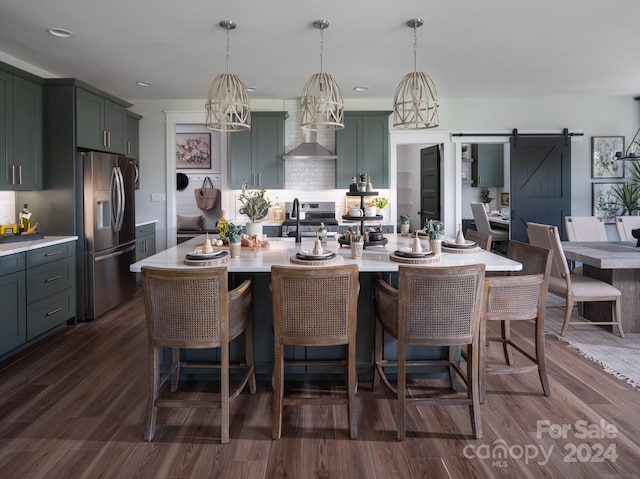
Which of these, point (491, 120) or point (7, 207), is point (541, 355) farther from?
point (7, 207)

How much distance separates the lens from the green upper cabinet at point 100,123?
463cm

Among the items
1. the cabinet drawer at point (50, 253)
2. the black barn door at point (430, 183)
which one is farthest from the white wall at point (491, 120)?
the cabinet drawer at point (50, 253)

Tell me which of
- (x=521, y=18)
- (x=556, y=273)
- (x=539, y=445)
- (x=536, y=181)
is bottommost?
(x=539, y=445)

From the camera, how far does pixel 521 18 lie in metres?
3.68

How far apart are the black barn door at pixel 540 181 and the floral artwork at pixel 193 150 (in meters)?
5.40

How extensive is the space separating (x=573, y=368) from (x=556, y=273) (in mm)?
1220

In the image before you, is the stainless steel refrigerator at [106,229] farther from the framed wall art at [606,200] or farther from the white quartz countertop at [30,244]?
the framed wall art at [606,200]

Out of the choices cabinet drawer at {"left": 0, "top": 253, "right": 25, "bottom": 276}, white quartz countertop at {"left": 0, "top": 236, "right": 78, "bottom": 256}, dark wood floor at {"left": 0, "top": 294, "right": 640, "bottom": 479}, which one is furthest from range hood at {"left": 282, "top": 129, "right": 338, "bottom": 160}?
dark wood floor at {"left": 0, "top": 294, "right": 640, "bottom": 479}

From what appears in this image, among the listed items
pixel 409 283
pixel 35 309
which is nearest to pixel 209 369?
pixel 409 283

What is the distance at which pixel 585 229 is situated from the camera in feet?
17.2

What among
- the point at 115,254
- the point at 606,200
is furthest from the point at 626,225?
the point at 115,254

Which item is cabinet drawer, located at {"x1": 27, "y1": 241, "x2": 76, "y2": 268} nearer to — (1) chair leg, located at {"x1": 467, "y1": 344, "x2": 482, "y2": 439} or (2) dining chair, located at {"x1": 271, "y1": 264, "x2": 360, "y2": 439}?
(2) dining chair, located at {"x1": 271, "y1": 264, "x2": 360, "y2": 439}

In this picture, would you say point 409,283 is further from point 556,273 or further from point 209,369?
point 556,273

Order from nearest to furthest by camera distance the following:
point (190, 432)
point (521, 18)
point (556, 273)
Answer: point (190, 432) → point (521, 18) → point (556, 273)
